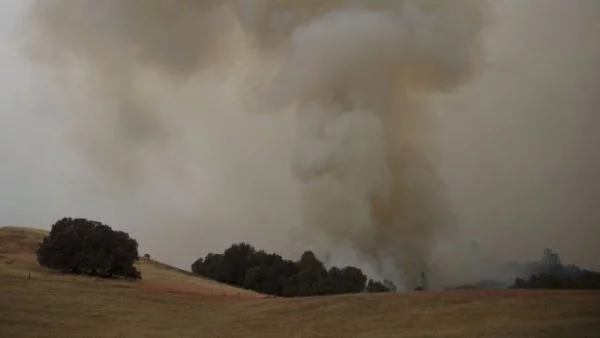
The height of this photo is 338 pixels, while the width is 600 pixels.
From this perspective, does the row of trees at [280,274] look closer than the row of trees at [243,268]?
No

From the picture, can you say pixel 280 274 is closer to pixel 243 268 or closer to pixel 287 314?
pixel 243 268

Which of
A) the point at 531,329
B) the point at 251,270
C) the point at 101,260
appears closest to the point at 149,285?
the point at 101,260

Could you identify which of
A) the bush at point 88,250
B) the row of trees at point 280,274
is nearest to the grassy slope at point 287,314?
the bush at point 88,250

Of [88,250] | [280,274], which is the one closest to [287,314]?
[88,250]

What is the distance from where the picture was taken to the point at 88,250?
37.8m

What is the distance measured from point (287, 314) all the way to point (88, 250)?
1698 cm

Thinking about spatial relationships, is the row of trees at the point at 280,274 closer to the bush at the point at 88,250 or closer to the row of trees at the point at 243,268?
the row of trees at the point at 243,268

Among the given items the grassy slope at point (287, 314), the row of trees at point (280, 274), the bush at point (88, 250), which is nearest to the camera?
the grassy slope at point (287, 314)

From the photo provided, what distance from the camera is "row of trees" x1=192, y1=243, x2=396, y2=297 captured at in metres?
46.5

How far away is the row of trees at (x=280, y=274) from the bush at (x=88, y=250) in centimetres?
1239

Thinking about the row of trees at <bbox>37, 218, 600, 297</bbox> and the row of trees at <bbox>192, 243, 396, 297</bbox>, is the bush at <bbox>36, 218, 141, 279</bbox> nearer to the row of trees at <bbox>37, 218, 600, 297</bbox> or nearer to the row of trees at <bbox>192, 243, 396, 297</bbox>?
the row of trees at <bbox>37, 218, 600, 297</bbox>

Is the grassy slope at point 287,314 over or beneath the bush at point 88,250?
beneath

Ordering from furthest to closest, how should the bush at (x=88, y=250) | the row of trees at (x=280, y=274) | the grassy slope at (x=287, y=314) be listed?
the row of trees at (x=280, y=274) < the bush at (x=88, y=250) < the grassy slope at (x=287, y=314)

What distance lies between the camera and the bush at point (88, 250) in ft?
122
